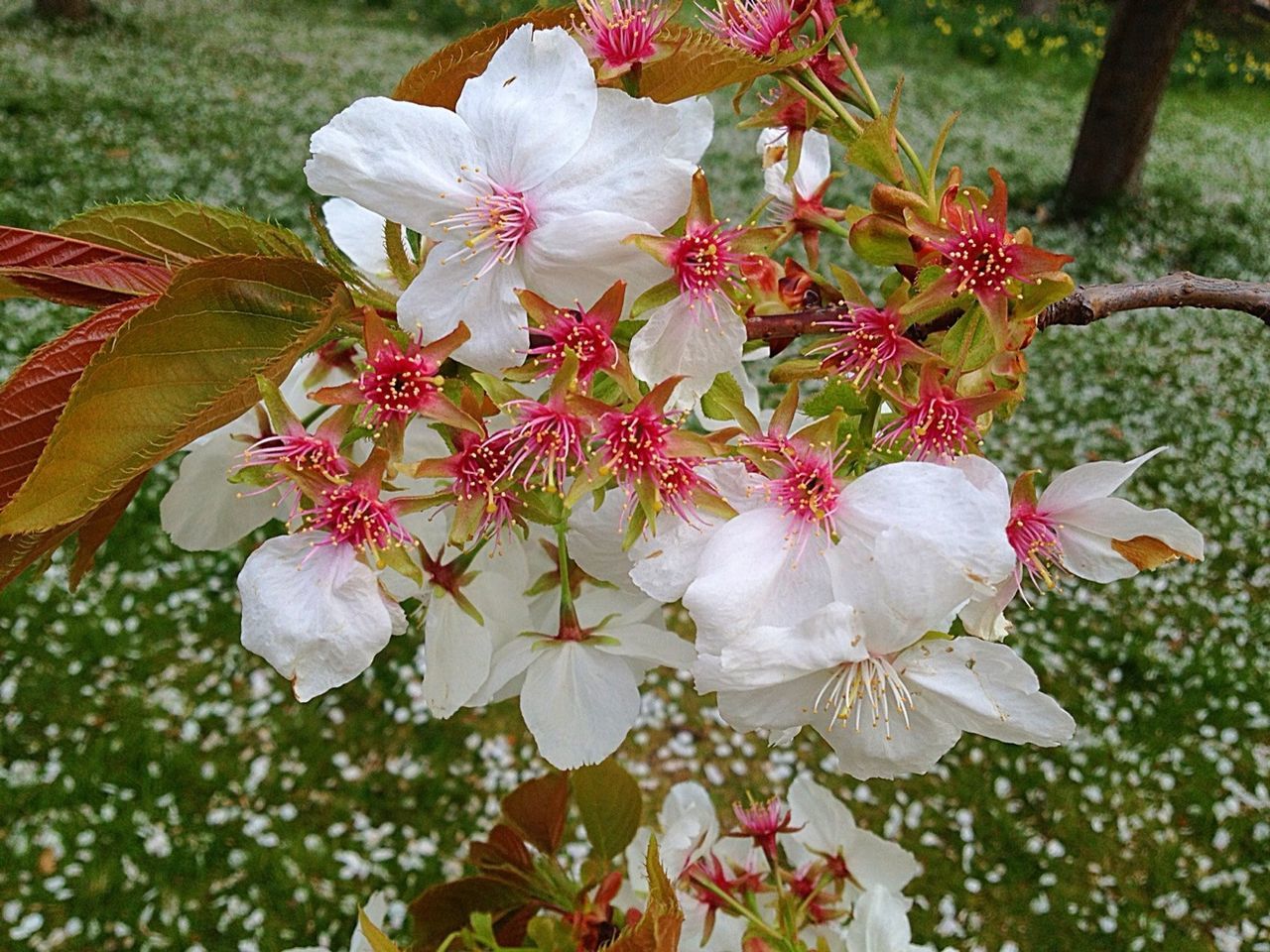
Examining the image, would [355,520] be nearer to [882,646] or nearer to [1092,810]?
[882,646]

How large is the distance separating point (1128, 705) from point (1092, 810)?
37 centimetres

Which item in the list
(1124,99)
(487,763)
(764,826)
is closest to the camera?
(764,826)

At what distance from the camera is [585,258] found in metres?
0.49

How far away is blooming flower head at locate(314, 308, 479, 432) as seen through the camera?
48 cm

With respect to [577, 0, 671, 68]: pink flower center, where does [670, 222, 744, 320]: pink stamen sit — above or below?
below

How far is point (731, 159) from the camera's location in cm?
562

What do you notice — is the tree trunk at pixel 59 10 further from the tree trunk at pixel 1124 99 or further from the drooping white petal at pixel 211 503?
the drooping white petal at pixel 211 503

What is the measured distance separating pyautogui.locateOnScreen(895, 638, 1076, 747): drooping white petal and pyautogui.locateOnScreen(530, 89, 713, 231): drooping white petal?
9.8 inches

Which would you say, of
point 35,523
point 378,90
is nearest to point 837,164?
point 378,90

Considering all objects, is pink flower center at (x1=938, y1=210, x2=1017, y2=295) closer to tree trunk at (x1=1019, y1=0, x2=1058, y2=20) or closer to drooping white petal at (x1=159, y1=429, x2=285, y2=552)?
drooping white petal at (x1=159, y1=429, x2=285, y2=552)

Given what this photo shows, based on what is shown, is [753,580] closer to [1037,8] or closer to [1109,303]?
[1109,303]

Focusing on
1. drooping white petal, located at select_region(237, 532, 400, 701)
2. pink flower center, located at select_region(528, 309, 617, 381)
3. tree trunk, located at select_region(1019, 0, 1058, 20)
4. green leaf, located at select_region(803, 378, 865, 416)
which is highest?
pink flower center, located at select_region(528, 309, 617, 381)

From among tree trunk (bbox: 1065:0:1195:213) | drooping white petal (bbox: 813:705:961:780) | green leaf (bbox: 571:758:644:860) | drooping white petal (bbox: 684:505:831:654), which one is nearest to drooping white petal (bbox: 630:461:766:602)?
drooping white petal (bbox: 684:505:831:654)

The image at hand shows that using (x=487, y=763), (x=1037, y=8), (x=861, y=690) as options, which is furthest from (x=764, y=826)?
(x=1037, y=8)
